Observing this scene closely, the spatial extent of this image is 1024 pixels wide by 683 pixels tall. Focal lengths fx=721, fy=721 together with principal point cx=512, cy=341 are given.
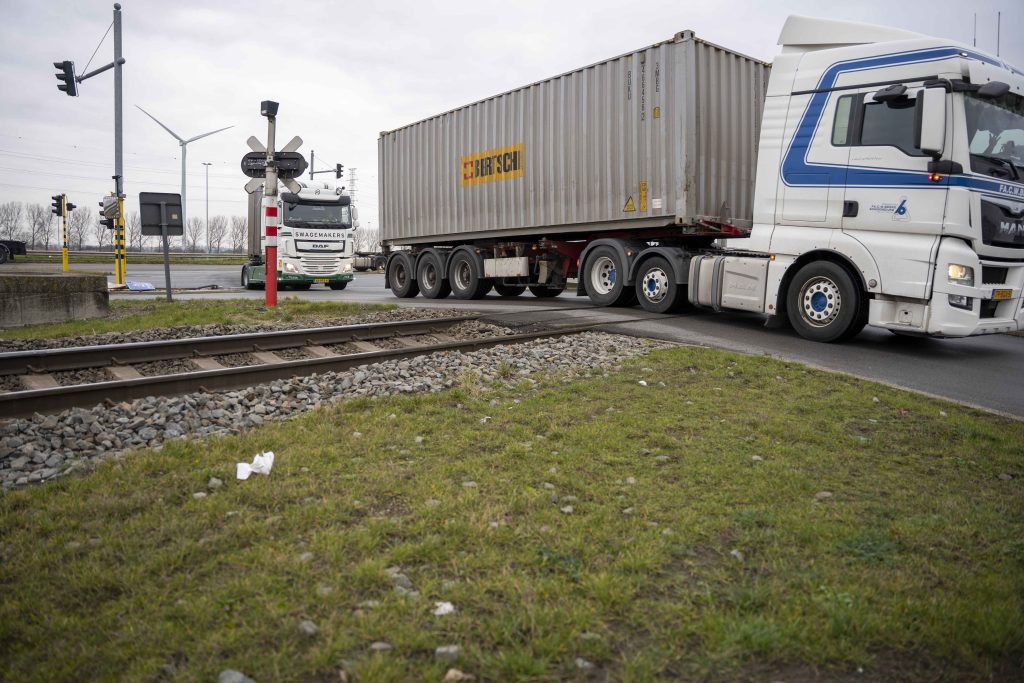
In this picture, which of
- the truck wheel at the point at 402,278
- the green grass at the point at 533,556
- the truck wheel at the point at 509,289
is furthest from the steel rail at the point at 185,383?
the truck wheel at the point at 402,278

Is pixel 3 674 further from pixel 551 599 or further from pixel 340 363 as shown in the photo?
pixel 340 363

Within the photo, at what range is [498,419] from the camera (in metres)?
5.49

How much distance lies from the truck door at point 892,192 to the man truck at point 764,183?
0.07 feet

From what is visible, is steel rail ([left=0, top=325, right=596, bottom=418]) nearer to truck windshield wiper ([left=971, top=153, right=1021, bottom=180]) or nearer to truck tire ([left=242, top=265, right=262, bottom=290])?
truck windshield wiper ([left=971, top=153, right=1021, bottom=180])

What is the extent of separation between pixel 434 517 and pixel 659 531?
1.08m

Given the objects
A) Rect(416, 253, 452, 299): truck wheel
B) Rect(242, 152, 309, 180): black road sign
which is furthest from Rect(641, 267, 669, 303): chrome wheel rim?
Rect(242, 152, 309, 180): black road sign

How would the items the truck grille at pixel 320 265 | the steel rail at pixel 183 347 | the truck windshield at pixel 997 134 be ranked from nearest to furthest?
1. the steel rail at pixel 183 347
2. the truck windshield at pixel 997 134
3. the truck grille at pixel 320 265

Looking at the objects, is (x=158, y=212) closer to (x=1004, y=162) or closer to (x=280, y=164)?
(x=280, y=164)

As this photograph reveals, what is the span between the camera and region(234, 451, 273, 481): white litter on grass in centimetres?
414

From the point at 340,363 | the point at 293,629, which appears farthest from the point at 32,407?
the point at 293,629

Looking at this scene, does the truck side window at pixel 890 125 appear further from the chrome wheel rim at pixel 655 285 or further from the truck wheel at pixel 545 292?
the truck wheel at pixel 545 292

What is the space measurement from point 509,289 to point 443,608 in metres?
15.7

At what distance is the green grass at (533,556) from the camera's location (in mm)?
2443

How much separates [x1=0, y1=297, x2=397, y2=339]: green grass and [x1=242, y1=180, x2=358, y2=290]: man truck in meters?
7.05
